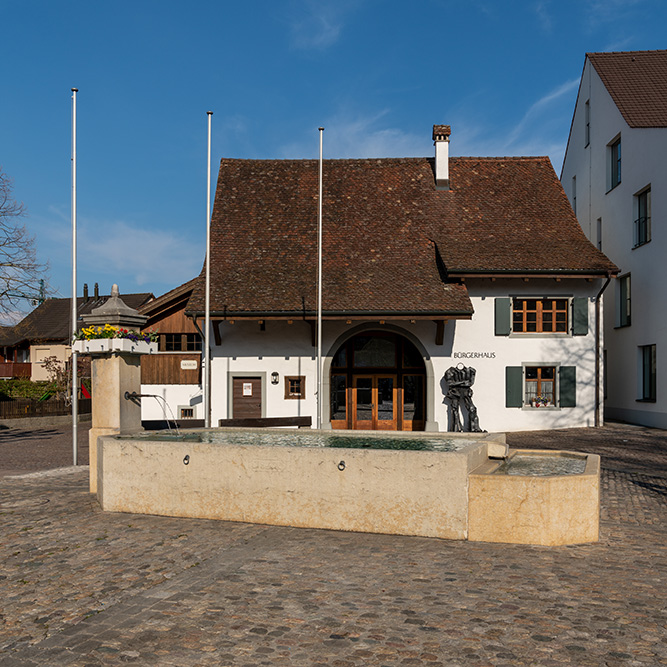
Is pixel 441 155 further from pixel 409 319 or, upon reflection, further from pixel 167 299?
pixel 167 299

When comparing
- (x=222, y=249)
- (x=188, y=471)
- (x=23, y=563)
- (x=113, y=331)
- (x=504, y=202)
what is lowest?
(x=23, y=563)

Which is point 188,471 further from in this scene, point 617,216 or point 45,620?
point 617,216

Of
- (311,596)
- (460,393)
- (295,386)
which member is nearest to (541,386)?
(460,393)

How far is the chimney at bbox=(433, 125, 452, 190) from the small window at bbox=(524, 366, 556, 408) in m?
7.47

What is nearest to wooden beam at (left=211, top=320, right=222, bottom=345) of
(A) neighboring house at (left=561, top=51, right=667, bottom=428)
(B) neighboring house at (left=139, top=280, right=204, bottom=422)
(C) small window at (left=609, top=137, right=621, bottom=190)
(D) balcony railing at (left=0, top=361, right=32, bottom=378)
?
(B) neighboring house at (left=139, top=280, right=204, bottom=422)

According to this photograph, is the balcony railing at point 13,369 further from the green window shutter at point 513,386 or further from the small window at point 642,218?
the small window at point 642,218

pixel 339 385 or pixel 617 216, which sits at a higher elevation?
pixel 617 216

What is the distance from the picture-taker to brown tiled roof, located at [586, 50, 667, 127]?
24.3 meters

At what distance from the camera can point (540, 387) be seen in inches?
873

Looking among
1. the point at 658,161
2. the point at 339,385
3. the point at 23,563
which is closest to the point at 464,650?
the point at 23,563

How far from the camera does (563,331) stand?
2227cm

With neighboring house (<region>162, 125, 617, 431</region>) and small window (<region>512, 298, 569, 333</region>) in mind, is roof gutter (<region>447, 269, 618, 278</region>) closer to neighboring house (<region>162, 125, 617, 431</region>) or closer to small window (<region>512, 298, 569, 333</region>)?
neighboring house (<region>162, 125, 617, 431</region>)

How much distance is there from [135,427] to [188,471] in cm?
277

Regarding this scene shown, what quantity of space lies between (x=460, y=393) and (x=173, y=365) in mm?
9638
